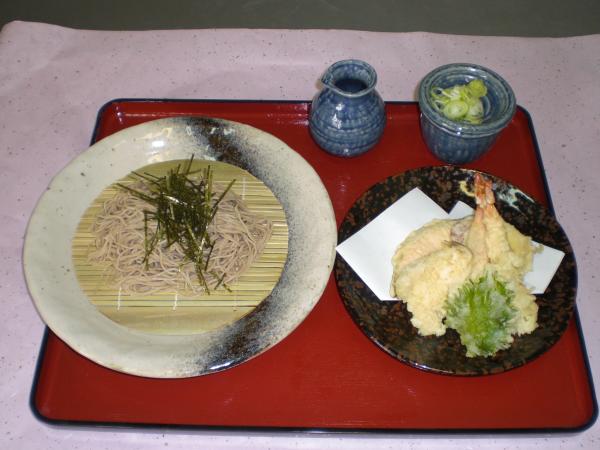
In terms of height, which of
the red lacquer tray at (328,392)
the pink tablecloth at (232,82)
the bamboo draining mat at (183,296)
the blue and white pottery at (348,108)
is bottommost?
the red lacquer tray at (328,392)

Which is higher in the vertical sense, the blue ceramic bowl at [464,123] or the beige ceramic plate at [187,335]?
the blue ceramic bowl at [464,123]

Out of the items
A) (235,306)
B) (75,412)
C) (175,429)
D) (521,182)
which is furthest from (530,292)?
(75,412)

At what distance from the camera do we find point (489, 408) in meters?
2.23

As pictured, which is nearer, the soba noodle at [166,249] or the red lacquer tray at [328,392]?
the red lacquer tray at [328,392]

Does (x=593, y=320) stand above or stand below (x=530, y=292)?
below

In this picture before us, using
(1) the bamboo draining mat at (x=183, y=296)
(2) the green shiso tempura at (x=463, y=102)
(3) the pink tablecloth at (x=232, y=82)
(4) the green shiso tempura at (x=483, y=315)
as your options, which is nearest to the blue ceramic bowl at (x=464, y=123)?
(2) the green shiso tempura at (x=463, y=102)

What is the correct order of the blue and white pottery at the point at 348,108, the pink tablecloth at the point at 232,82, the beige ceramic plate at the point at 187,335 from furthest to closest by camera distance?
the pink tablecloth at the point at 232,82 → the blue and white pottery at the point at 348,108 → the beige ceramic plate at the point at 187,335

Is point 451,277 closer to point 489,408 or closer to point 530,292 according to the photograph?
point 530,292

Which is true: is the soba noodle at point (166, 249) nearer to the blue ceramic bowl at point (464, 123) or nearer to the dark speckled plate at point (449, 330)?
the dark speckled plate at point (449, 330)

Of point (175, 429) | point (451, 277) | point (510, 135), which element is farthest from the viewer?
point (510, 135)

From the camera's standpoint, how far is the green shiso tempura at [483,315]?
2203mm

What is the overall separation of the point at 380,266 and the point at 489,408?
2.57 feet

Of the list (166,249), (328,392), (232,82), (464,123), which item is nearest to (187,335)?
(166,249)

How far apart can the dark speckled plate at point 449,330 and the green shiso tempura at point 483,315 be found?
0.05m
